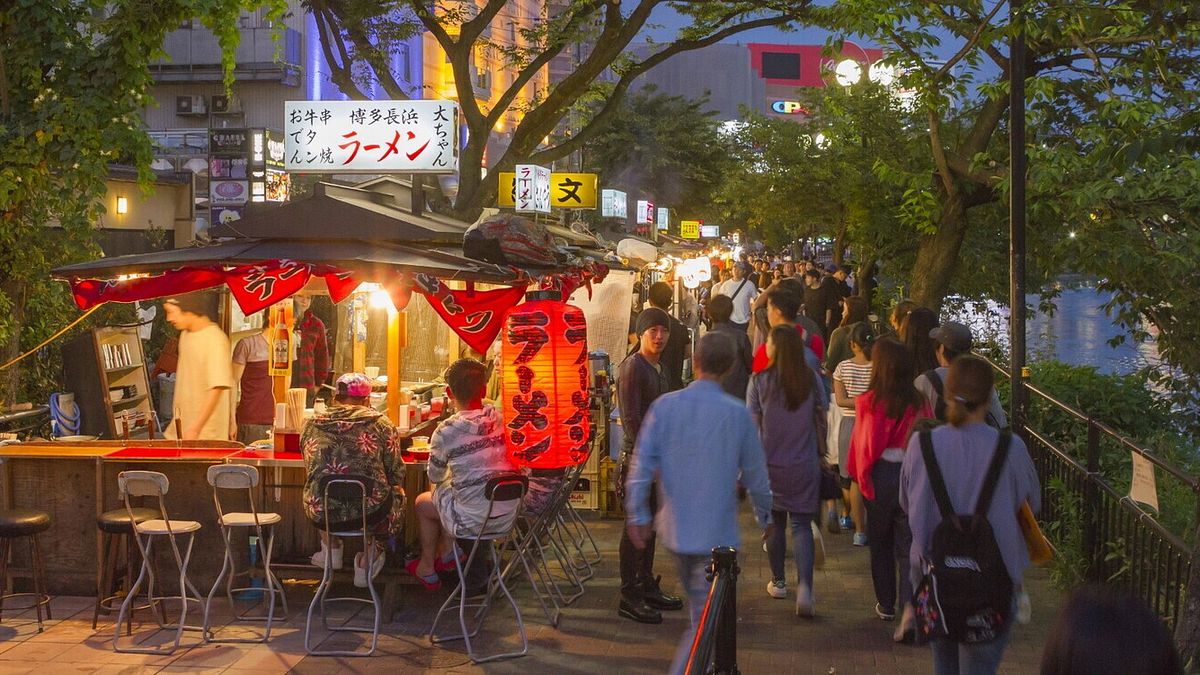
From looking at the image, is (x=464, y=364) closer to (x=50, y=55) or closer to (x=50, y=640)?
(x=50, y=640)

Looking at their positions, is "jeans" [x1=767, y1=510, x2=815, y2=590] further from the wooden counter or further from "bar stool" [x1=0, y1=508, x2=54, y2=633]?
"bar stool" [x1=0, y1=508, x2=54, y2=633]

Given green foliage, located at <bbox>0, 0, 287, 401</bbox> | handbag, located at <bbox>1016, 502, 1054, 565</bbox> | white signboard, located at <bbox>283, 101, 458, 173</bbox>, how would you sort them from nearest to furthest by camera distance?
1. handbag, located at <bbox>1016, 502, 1054, 565</bbox>
2. green foliage, located at <bbox>0, 0, 287, 401</bbox>
3. white signboard, located at <bbox>283, 101, 458, 173</bbox>

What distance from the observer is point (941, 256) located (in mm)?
15438

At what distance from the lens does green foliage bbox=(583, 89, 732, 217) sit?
4866cm

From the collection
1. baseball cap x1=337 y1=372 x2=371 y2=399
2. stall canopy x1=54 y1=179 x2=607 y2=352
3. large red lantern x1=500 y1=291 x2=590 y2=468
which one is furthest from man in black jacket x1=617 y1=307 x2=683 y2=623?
baseball cap x1=337 y1=372 x2=371 y2=399

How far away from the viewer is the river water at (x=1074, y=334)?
18.6 metres

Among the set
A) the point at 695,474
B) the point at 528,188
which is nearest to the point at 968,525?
the point at 695,474

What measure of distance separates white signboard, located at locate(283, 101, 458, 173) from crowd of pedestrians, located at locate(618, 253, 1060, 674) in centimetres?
314

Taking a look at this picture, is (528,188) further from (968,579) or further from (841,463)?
(968,579)

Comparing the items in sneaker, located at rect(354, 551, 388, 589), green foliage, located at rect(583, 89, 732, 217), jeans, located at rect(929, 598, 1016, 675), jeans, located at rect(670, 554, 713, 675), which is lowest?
sneaker, located at rect(354, 551, 388, 589)

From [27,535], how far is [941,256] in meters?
11.3

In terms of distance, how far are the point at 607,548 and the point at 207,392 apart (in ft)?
11.4

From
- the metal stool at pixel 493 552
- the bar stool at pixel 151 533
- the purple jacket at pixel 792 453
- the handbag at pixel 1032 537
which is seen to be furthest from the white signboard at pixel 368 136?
the handbag at pixel 1032 537

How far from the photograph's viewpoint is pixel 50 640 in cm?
758
